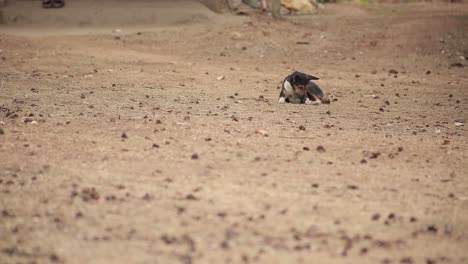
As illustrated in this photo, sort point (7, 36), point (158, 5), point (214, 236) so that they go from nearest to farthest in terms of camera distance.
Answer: point (214, 236), point (7, 36), point (158, 5)

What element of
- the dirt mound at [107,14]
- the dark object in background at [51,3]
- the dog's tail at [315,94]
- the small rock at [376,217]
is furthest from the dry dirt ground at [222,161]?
the dark object in background at [51,3]

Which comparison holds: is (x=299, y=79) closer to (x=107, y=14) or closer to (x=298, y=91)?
(x=298, y=91)

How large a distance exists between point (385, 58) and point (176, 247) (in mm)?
9813

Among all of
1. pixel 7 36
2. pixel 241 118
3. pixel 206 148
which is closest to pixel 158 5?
pixel 7 36

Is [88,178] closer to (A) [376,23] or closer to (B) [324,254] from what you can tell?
(B) [324,254]

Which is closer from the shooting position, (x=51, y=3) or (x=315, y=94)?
(x=315, y=94)

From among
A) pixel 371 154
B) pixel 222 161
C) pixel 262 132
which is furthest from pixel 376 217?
pixel 262 132

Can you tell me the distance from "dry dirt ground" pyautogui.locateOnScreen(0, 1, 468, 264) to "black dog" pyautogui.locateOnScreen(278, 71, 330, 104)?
0.66 ft

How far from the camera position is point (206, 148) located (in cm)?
613

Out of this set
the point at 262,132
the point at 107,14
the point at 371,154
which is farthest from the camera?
the point at 107,14

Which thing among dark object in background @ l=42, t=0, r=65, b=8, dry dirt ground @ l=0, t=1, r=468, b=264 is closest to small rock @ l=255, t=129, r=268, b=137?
dry dirt ground @ l=0, t=1, r=468, b=264

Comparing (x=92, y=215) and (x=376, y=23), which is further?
(x=376, y=23)

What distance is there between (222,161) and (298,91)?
11.2ft

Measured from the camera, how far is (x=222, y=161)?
5.76m
